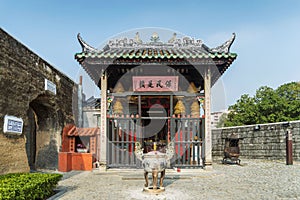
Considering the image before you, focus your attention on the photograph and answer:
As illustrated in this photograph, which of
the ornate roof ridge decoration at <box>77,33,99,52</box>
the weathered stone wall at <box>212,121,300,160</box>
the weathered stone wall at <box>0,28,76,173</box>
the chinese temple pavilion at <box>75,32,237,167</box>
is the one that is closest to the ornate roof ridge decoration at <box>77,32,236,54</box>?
the chinese temple pavilion at <box>75,32,237,167</box>

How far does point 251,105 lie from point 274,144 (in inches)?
386

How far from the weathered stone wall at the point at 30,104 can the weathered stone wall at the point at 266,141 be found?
→ 33.9 feet

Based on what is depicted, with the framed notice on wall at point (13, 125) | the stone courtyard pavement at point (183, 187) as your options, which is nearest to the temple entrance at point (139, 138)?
the stone courtyard pavement at point (183, 187)

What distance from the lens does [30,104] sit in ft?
36.1

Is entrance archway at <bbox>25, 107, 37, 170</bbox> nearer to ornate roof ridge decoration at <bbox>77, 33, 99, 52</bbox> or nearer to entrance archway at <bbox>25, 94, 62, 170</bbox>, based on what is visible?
entrance archway at <bbox>25, 94, 62, 170</bbox>

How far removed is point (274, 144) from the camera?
48.0ft

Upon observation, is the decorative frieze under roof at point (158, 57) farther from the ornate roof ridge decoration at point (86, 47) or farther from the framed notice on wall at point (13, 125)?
the framed notice on wall at point (13, 125)

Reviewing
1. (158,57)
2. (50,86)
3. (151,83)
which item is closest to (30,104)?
(50,86)

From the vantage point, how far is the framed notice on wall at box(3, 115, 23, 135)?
25.6 ft

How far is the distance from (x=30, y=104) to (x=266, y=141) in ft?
40.3

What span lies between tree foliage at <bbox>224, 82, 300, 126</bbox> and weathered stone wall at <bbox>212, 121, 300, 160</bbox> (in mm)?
6230

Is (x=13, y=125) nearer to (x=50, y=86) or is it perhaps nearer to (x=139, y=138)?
(x=50, y=86)

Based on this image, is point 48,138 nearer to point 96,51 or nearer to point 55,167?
point 55,167

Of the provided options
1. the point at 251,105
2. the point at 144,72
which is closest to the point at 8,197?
the point at 144,72
